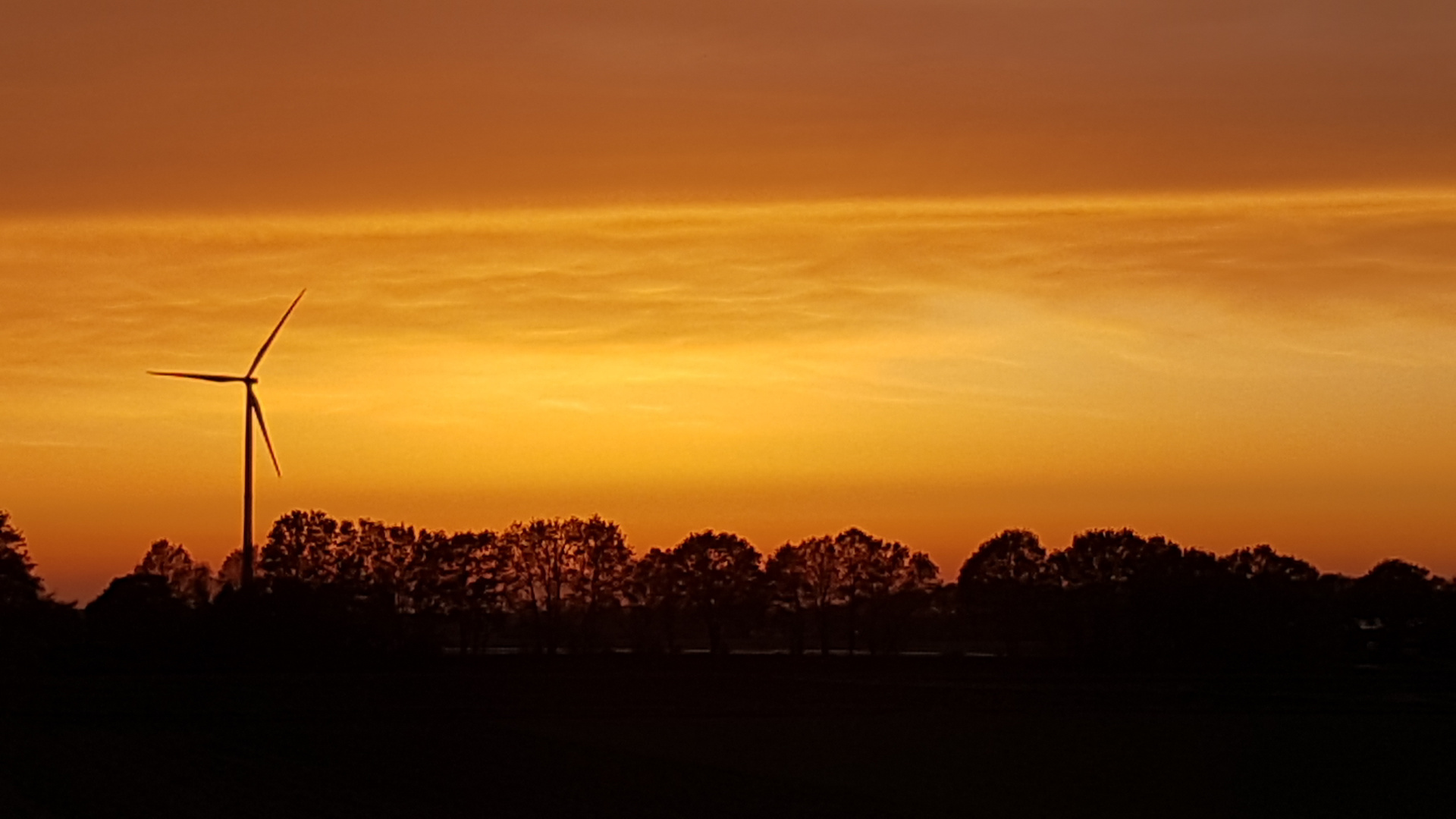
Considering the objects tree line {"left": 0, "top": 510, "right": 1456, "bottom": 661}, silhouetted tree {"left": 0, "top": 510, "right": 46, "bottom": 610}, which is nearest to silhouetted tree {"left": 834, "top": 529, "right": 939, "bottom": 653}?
tree line {"left": 0, "top": 510, "right": 1456, "bottom": 661}

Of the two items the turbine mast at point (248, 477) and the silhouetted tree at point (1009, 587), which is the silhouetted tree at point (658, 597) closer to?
the silhouetted tree at point (1009, 587)

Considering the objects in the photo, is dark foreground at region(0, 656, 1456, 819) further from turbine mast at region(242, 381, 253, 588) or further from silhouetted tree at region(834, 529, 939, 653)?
silhouetted tree at region(834, 529, 939, 653)

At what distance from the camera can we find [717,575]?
589ft

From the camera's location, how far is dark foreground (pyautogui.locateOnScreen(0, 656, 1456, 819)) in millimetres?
39312

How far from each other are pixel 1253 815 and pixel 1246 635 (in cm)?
9231

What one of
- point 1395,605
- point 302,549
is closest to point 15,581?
point 302,549

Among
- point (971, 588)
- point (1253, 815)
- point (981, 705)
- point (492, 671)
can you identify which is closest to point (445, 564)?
point (971, 588)

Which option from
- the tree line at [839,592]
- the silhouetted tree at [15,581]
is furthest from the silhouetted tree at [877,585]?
the silhouetted tree at [15,581]

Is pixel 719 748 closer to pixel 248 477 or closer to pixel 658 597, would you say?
pixel 248 477

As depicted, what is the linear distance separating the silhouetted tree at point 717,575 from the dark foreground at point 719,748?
3354 inches

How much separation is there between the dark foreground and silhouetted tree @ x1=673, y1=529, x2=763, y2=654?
85203mm

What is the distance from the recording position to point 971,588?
171375 millimetres

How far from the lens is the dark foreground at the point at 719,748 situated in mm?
39312

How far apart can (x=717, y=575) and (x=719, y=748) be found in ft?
416
